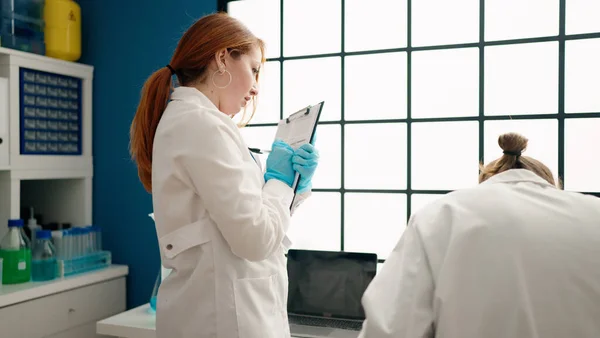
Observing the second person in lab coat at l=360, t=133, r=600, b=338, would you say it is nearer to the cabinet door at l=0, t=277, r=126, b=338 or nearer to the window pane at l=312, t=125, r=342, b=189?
the window pane at l=312, t=125, r=342, b=189

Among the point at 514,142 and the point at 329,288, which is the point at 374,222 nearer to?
the point at 329,288

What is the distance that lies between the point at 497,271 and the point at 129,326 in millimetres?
1429

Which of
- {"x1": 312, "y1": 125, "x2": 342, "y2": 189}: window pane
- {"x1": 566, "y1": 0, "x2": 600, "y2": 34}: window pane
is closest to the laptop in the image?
{"x1": 312, "y1": 125, "x2": 342, "y2": 189}: window pane

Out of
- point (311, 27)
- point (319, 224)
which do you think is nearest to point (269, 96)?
point (311, 27)

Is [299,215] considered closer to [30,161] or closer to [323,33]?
[323,33]

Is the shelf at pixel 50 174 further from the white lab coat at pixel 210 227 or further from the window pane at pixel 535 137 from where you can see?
the window pane at pixel 535 137

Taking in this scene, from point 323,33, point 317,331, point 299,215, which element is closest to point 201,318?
point 317,331

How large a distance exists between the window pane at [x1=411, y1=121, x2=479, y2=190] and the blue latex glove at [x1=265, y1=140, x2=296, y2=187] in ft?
2.85

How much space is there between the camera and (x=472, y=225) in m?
0.98

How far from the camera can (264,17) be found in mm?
2420

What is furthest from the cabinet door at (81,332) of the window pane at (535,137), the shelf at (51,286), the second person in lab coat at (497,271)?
the window pane at (535,137)

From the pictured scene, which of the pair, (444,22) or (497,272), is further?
(444,22)

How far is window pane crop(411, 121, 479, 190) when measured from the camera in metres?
2.04

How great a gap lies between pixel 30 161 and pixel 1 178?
0.13m
